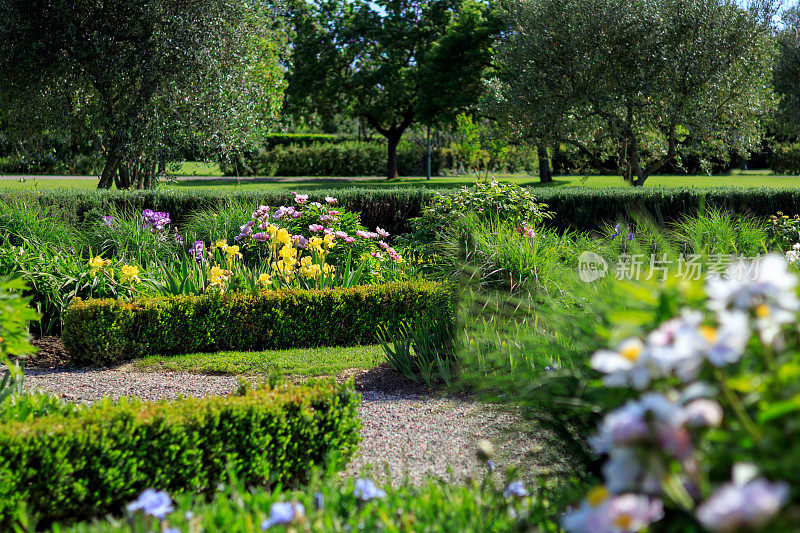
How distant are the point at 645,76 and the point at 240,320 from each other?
13.6 metres

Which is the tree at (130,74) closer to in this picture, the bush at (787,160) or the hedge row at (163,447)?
the hedge row at (163,447)

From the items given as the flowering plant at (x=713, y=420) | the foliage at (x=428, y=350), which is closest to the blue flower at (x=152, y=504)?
the flowering plant at (x=713, y=420)

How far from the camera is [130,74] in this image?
12.5m

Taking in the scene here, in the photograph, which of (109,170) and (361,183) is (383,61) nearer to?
(361,183)

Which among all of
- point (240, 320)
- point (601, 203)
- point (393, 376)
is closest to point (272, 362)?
point (240, 320)

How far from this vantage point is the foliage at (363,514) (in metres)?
1.89

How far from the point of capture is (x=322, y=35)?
1110 inches

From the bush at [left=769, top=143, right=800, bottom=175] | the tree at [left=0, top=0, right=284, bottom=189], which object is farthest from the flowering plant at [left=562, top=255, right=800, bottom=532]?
the bush at [left=769, top=143, right=800, bottom=175]

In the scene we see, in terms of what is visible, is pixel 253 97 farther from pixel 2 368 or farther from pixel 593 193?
pixel 2 368

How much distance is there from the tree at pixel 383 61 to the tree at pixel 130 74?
13182mm

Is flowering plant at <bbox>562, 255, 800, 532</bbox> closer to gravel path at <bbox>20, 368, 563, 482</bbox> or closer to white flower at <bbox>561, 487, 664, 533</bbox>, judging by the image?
white flower at <bbox>561, 487, 664, 533</bbox>

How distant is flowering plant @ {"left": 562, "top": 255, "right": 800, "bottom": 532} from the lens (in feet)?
3.37

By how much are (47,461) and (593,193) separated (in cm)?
949

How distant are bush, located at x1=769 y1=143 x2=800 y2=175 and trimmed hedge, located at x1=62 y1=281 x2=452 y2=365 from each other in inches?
1188
